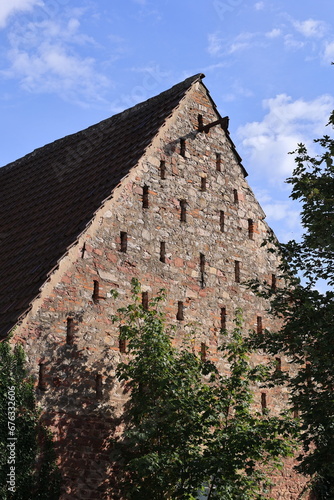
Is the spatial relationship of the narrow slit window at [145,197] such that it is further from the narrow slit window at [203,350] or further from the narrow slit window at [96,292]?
the narrow slit window at [203,350]

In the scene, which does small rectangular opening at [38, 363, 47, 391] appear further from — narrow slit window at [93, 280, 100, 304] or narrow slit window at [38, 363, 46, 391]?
narrow slit window at [93, 280, 100, 304]

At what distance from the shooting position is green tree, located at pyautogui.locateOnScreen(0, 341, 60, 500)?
10836 mm

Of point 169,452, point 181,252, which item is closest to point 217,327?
point 181,252

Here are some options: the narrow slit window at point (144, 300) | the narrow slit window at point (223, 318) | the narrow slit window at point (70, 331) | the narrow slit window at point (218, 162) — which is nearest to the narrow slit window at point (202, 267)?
the narrow slit window at point (223, 318)

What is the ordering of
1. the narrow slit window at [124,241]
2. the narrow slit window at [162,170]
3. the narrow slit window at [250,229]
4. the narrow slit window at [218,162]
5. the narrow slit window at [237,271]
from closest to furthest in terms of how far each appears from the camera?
the narrow slit window at [124,241] < the narrow slit window at [162,170] < the narrow slit window at [237,271] < the narrow slit window at [218,162] < the narrow slit window at [250,229]

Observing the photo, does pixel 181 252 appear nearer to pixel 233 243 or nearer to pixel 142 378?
pixel 233 243

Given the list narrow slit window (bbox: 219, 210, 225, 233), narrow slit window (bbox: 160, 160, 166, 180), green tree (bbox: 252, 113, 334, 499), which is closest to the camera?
green tree (bbox: 252, 113, 334, 499)

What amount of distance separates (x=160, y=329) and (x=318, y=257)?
2945mm

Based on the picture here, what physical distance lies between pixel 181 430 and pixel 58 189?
22.2ft

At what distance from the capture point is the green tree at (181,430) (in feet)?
36.9

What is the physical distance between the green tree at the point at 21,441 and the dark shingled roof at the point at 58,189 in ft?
2.22

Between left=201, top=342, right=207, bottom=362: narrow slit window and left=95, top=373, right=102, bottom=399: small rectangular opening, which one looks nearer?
left=95, top=373, right=102, bottom=399: small rectangular opening

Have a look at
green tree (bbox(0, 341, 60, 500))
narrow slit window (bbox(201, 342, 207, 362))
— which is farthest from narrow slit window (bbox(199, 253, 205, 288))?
green tree (bbox(0, 341, 60, 500))

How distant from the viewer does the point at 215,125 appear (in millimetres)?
16766
